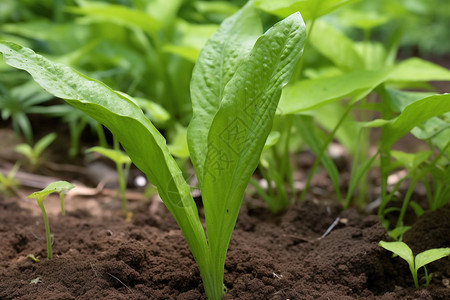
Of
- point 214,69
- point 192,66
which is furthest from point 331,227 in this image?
point 192,66

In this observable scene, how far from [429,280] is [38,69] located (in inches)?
33.7

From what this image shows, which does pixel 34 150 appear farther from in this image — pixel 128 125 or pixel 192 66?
pixel 128 125

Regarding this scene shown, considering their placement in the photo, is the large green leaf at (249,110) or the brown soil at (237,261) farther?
the brown soil at (237,261)

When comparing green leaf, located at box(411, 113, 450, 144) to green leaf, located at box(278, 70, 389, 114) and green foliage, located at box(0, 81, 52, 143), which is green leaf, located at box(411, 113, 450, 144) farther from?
green foliage, located at box(0, 81, 52, 143)

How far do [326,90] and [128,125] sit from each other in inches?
21.9

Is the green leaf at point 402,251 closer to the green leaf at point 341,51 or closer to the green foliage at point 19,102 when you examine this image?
the green leaf at point 341,51

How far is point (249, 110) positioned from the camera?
76 cm

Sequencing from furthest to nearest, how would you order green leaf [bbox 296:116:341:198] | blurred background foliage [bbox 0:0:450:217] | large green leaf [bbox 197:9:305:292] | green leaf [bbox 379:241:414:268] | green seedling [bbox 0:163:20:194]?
1. green seedling [bbox 0:163:20:194]
2. green leaf [bbox 296:116:341:198]
3. blurred background foliage [bbox 0:0:450:217]
4. green leaf [bbox 379:241:414:268]
5. large green leaf [bbox 197:9:305:292]

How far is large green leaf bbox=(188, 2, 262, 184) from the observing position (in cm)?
85

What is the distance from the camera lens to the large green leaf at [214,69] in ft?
2.78

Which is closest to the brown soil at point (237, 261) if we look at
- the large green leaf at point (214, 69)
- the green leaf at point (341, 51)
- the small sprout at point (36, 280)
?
the small sprout at point (36, 280)

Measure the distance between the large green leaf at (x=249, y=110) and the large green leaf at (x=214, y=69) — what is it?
0.06 meters

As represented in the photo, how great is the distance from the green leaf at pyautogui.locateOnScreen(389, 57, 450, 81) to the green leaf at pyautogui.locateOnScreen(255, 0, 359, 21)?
0.33 meters

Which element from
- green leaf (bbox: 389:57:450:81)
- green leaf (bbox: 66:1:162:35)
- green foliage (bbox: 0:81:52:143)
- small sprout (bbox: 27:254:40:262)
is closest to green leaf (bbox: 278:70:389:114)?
green leaf (bbox: 389:57:450:81)
